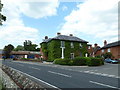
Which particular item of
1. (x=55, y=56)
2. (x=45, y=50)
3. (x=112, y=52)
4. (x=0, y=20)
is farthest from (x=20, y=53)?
(x=0, y=20)

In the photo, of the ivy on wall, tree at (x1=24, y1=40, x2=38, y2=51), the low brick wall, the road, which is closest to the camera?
the low brick wall

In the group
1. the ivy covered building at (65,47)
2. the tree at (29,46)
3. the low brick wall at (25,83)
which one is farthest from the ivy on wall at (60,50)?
the tree at (29,46)

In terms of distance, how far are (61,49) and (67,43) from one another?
9.23 ft

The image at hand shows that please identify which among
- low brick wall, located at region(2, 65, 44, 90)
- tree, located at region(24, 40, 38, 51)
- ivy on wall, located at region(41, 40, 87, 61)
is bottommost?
low brick wall, located at region(2, 65, 44, 90)

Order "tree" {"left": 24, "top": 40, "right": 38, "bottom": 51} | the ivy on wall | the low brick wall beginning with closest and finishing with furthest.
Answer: the low brick wall → the ivy on wall → "tree" {"left": 24, "top": 40, "right": 38, "bottom": 51}

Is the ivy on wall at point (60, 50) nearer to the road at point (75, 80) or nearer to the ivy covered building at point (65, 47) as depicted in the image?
the ivy covered building at point (65, 47)

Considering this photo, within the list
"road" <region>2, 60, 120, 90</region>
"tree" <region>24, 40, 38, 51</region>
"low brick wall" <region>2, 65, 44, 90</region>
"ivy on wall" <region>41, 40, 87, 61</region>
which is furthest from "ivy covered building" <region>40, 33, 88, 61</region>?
"tree" <region>24, 40, 38, 51</region>

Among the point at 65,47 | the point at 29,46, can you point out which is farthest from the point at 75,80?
the point at 29,46

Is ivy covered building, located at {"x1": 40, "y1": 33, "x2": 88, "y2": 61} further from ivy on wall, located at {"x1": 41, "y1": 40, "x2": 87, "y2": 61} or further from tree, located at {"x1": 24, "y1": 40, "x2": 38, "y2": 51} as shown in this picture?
tree, located at {"x1": 24, "y1": 40, "x2": 38, "y2": 51}

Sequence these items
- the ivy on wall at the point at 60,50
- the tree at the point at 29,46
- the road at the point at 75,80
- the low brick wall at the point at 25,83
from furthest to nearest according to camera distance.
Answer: the tree at the point at 29,46, the ivy on wall at the point at 60,50, the road at the point at 75,80, the low brick wall at the point at 25,83

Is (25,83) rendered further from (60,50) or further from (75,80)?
(60,50)

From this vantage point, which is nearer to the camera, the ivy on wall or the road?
the road

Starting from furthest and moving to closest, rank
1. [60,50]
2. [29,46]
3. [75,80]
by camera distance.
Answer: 1. [29,46]
2. [60,50]
3. [75,80]

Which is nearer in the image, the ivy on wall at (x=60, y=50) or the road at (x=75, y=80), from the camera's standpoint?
the road at (x=75, y=80)
